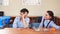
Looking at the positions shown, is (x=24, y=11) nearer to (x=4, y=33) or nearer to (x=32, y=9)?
(x=4, y=33)

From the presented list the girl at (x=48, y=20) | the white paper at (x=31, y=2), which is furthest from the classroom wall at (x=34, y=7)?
the girl at (x=48, y=20)

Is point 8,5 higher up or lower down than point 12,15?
higher up

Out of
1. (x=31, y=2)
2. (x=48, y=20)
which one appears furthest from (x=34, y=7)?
(x=48, y=20)

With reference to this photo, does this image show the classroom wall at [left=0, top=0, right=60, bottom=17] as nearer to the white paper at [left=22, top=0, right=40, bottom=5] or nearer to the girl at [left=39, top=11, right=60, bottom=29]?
the white paper at [left=22, top=0, right=40, bottom=5]

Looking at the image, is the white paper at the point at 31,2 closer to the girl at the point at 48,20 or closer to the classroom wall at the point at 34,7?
the classroom wall at the point at 34,7

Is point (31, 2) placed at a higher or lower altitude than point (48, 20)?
higher

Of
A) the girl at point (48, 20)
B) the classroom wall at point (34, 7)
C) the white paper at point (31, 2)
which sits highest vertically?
the white paper at point (31, 2)

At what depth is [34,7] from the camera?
5.42 metres

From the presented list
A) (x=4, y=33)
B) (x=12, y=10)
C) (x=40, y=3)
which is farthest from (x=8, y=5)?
(x=4, y=33)

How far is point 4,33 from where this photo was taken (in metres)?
2.36

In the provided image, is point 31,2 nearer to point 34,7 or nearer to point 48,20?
point 34,7

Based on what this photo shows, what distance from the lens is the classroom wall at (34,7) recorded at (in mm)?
5297

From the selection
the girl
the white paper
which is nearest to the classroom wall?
the white paper

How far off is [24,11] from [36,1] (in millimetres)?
1941
